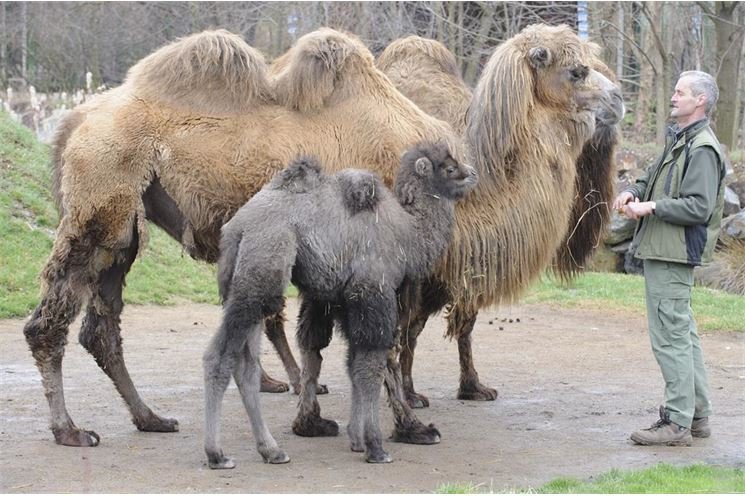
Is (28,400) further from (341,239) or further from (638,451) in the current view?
(638,451)

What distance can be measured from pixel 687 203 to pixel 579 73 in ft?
4.08

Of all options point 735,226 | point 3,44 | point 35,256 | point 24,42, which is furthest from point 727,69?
point 3,44

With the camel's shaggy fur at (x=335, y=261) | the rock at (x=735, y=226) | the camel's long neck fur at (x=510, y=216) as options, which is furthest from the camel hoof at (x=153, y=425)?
the rock at (x=735, y=226)

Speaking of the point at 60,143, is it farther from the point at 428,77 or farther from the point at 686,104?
the point at 686,104

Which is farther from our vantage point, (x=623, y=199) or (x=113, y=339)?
(x=113, y=339)

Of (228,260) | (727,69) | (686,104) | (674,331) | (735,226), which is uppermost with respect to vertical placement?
(727,69)

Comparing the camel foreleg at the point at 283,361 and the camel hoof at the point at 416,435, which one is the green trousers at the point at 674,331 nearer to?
the camel hoof at the point at 416,435

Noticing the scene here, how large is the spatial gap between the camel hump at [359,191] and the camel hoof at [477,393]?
2515mm

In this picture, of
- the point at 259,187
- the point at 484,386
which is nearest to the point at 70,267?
the point at 259,187

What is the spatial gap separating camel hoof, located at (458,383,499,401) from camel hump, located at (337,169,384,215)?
2.51m

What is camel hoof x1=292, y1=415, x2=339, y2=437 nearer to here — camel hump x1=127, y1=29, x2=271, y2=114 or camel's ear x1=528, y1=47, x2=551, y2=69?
camel hump x1=127, y1=29, x2=271, y2=114

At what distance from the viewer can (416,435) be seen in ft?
21.4

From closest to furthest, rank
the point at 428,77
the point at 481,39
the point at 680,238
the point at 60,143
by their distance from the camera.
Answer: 1. the point at 680,238
2. the point at 60,143
3. the point at 428,77
4. the point at 481,39

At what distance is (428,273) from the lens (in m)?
6.42
